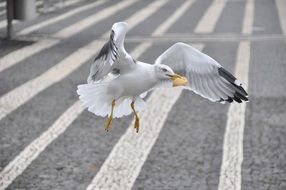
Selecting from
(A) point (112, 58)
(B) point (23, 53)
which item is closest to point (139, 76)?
(A) point (112, 58)

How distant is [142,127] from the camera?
423 inches

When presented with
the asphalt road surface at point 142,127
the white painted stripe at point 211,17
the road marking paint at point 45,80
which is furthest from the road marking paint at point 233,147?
the white painted stripe at point 211,17

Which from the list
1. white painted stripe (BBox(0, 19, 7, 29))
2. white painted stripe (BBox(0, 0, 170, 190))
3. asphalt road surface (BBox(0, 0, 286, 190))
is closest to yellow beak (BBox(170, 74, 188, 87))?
asphalt road surface (BBox(0, 0, 286, 190))

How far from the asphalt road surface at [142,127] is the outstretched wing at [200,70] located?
205 cm

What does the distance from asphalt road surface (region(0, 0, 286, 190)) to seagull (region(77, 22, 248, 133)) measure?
2.06 metres

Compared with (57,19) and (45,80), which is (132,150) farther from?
(57,19)

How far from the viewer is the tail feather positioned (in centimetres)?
232

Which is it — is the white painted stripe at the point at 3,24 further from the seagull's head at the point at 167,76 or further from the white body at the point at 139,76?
the seagull's head at the point at 167,76

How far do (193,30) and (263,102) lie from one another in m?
9.18

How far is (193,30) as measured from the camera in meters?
21.1

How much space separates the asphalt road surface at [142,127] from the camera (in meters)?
8.30

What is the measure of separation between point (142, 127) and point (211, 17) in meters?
14.8

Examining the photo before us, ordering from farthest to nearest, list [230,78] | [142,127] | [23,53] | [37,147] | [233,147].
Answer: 1. [23,53]
2. [142,127]
3. [233,147]
4. [37,147]
5. [230,78]

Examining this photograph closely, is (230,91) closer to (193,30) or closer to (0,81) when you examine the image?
(0,81)
